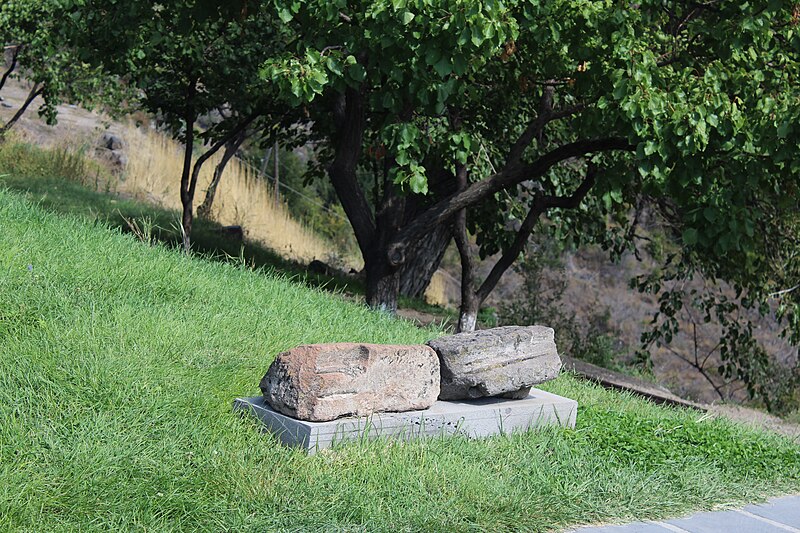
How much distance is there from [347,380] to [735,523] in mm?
2063

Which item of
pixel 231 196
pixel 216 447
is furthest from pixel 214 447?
pixel 231 196

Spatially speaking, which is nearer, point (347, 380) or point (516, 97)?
point (347, 380)

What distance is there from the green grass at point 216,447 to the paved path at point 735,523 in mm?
100

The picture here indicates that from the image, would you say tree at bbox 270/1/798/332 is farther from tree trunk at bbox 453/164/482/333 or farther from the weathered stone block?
the weathered stone block

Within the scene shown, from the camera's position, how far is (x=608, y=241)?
41.2ft

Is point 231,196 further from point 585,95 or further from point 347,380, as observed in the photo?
point 347,380

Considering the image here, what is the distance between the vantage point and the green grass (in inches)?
149

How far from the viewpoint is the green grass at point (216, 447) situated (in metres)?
3.79

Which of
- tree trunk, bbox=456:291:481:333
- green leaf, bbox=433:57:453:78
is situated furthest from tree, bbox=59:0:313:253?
tree trunk, bbox=456:291:481:333

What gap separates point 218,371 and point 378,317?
108 inches

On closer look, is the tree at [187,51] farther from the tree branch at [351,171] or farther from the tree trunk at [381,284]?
the tree trunk at [381,284]

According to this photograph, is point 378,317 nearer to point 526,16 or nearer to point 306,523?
point 526,16

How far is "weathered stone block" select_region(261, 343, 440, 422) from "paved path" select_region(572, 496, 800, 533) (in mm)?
1163

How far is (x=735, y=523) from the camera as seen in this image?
180 inches
